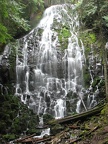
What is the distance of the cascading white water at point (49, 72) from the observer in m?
13.7

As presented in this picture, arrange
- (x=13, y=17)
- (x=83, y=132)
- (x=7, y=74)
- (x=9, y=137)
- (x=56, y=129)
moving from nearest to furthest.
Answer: (x=83, y=132), (x=56, y=129), (x=13, y=17), (x=9, y=137), (x=7, y=74)

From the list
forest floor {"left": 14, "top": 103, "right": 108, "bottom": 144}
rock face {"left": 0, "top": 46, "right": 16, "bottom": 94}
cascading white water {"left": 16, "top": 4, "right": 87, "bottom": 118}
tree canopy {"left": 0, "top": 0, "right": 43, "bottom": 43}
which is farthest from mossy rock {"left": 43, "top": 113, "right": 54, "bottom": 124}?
tree canopy {"left": 0, "top": 0, "right": 43, "bottom": 43}

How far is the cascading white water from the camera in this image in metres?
13.7

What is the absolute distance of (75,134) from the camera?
856 cm

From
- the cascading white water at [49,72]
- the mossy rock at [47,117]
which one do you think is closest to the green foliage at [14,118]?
the mossy rock at [47,117]

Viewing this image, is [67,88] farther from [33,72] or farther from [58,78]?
[33,72]

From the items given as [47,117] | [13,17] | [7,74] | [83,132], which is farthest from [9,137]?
[13,17]

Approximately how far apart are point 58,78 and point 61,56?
6.14 ft

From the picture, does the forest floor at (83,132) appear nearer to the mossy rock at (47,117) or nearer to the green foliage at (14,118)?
the green foliage at (14,118)

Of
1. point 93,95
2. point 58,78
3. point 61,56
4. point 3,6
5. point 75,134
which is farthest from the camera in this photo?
point 61,56

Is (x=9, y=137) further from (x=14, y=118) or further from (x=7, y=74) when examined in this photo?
(x=7, y=74)

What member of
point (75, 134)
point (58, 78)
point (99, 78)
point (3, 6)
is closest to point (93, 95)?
point (99, 78)

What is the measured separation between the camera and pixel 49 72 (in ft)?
49.7

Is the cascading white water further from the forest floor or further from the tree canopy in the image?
the forest floor
